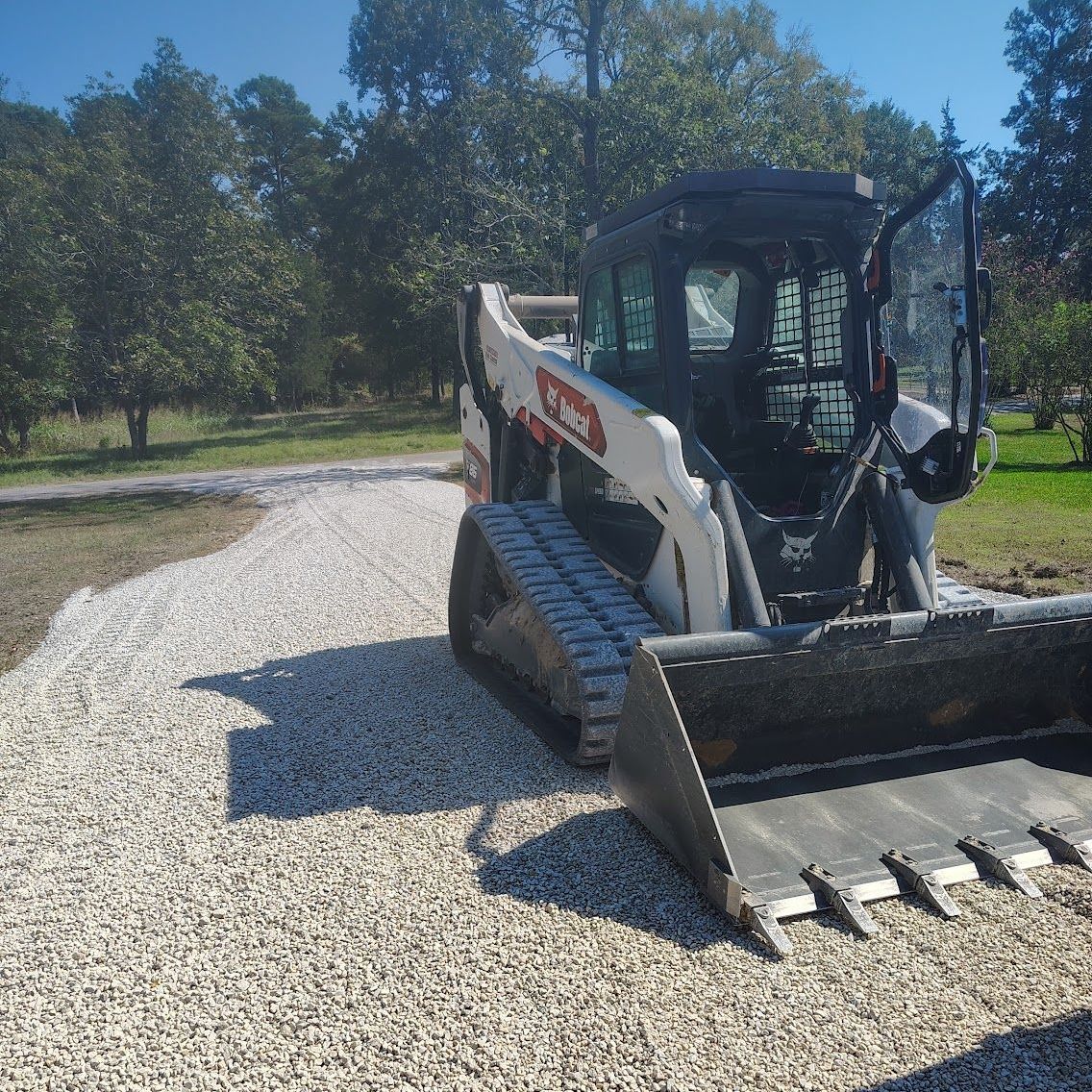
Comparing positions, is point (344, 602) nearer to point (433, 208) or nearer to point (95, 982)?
point (95, 982)

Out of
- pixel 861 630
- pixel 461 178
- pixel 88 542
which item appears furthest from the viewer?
pixel 461 178

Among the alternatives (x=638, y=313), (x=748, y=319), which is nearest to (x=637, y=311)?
(x=638, y=313)

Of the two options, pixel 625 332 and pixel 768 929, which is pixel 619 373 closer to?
pixel 625 332

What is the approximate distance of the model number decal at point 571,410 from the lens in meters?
4.18

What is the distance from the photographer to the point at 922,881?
9.48 feet

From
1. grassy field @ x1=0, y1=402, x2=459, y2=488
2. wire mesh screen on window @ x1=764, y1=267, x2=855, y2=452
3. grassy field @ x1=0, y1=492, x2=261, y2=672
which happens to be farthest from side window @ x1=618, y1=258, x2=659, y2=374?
grassy field @ x1=0, y1=402, x2=459, y2=488

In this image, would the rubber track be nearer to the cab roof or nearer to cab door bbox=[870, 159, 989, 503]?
cab door bbox=[870, 159, 989, 503]

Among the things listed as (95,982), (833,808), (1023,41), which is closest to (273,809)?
(95,982)

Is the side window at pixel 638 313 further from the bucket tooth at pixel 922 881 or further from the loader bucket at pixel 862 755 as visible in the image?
the bucket tooth at pixel 922 881

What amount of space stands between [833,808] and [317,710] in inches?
115

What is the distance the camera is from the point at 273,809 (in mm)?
3828

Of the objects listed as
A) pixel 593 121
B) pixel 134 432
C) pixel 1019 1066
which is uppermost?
pixel 593 121

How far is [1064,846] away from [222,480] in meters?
19.4

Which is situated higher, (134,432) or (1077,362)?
(1077,362)
